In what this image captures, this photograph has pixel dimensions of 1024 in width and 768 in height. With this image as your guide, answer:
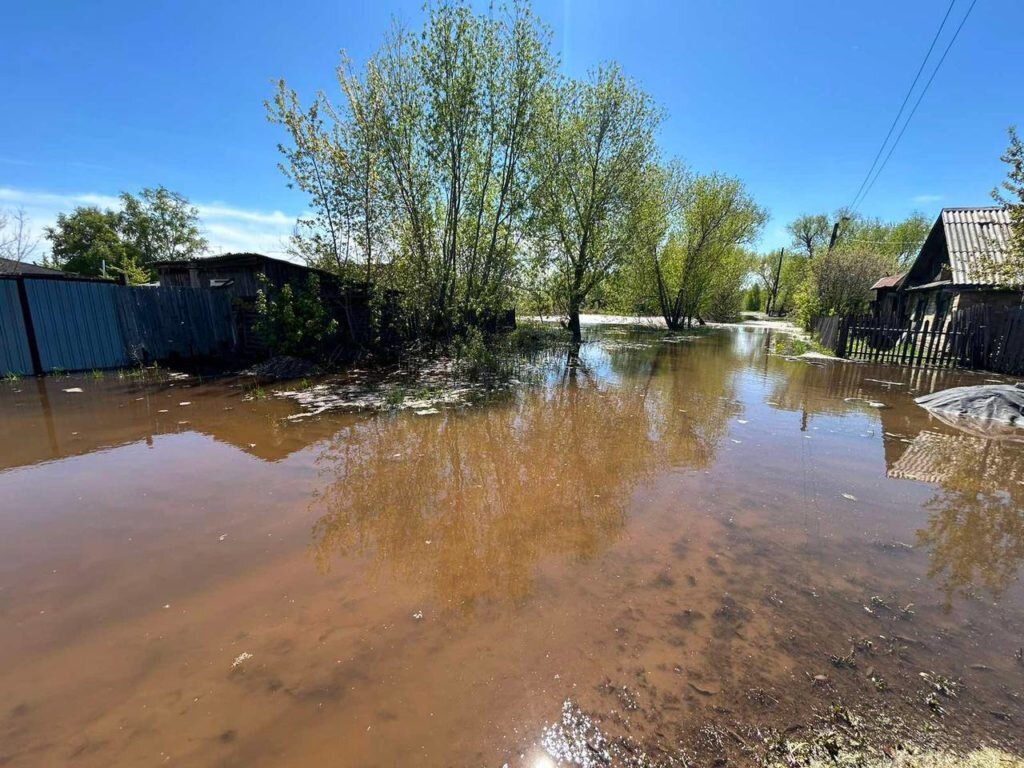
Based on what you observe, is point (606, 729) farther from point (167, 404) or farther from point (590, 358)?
point (590, 358)

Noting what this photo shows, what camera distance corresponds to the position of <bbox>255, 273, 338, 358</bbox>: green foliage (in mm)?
10508

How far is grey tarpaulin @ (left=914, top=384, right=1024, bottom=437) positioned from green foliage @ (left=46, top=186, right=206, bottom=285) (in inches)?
1400

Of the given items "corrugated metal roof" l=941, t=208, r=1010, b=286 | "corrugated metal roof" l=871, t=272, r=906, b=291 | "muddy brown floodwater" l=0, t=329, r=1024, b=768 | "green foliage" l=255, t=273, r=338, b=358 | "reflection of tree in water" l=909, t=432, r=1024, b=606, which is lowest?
"reflection of tree in water" l=909, t=432, r=1024, b=606

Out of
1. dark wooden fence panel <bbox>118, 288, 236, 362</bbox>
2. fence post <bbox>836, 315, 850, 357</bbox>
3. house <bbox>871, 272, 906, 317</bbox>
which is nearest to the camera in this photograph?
dark wooden fence panel <bbox>118, 288, 236, 362</bbox>

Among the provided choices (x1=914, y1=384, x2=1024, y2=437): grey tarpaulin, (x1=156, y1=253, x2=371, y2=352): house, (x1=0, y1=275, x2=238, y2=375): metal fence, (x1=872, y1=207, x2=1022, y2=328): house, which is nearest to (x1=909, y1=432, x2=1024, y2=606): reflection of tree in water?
(x1=914, y1=384, x2=1024, y2=437): grey tarpaulin

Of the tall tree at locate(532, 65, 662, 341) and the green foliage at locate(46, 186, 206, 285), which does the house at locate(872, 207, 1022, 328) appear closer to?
the tall tree at locate(532, 65, 662, 341)

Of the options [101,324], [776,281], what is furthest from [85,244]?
[776,281]

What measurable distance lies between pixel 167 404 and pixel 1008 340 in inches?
754

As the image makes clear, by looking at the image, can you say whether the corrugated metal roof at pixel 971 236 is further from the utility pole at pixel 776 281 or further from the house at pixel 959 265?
the utility pole at pixel 776 281

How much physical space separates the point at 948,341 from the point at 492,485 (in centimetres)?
1513

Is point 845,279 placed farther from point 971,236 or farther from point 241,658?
point 241,658

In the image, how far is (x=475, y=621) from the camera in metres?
2.74

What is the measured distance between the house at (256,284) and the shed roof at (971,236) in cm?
1841

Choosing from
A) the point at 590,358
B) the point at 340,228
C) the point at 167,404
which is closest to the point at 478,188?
the point at 340,228
